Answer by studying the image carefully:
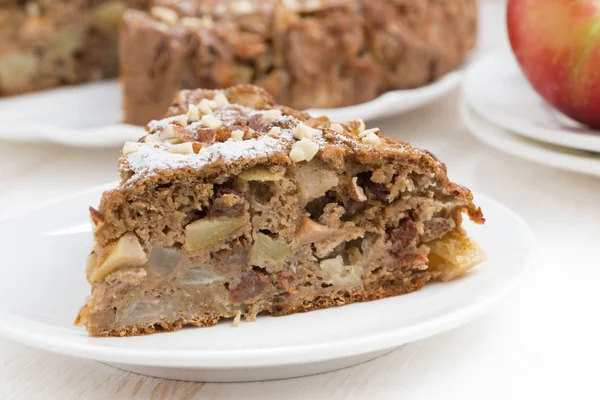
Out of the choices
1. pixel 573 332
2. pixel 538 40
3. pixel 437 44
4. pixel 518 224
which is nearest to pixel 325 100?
pixel 437 44

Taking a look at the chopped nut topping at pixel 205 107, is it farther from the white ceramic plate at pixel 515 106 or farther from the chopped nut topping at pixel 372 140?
the white ceramic plate at pixel 515 106

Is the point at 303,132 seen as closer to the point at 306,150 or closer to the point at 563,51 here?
the point at 306,150

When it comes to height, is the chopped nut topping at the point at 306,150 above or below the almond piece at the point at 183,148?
above

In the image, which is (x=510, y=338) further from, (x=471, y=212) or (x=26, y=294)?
(x=26, y=294)

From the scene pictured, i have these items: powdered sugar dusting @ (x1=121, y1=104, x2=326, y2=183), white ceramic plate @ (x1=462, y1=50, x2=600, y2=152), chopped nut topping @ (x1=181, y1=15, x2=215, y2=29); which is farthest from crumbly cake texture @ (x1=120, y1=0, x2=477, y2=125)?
powdered sugar dusting @ (x1=121, y1=104, x2=326, y2=183)

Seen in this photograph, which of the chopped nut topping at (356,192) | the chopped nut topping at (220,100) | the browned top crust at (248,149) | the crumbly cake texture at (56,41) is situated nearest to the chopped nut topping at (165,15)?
the crumbly cake texture at (56,41)

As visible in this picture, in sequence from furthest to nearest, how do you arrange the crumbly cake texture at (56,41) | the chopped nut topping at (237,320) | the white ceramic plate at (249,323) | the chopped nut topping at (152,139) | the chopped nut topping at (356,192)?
the crumbly cake texture at (56,41)
the chopped nut topping at (152,139)
the chopped nut topping at (356,192)
the chopped nut topping at (237,320)
the white ceramic plate at (249,323)
